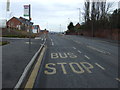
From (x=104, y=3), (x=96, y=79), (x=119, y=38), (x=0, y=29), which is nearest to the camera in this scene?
(x=96, y=79)

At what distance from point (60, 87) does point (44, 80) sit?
978 millimetres

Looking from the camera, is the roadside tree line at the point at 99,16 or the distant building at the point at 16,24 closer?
the roadside tree line at the point at 99,16

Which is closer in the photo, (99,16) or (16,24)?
(99,16)

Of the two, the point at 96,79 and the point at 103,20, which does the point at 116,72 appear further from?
the point at 103,20

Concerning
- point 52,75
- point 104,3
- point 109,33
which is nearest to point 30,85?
point 52,75

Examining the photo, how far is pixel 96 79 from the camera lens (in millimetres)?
6590

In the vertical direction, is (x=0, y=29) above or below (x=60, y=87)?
above

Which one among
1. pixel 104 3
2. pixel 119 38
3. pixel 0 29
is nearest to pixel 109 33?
pixel 119 38

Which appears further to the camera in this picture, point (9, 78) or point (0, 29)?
A: point (0, 29)

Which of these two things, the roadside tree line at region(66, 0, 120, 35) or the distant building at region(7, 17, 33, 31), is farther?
the distant building at region(7, 17, 33, 31)

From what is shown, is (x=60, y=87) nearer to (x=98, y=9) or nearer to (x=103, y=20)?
(x=103, y=20)

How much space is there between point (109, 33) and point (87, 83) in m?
36.0

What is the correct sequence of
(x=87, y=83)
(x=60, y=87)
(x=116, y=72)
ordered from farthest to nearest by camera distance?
(x=116, y=72) < (x=87, y=83) < (x=60, y=87)

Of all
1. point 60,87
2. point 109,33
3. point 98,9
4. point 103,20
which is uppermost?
point 98,9
